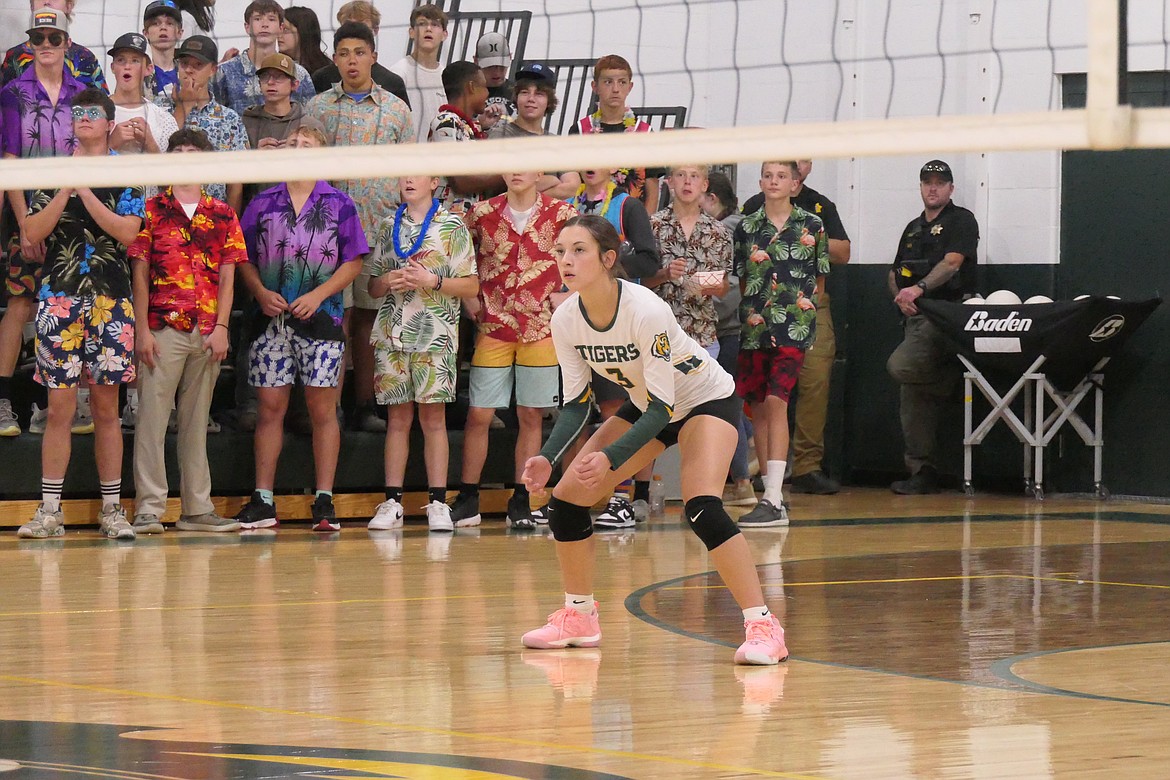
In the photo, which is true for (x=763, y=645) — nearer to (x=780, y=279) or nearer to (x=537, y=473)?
(x=537, y=473)

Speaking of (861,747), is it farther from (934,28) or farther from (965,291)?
(934,28)

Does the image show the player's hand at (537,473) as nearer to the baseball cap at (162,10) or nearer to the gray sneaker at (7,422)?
the gray sneaker at (7,422)

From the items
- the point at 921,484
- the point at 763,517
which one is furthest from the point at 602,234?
the point at 921,484

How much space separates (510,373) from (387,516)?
0.95 meters

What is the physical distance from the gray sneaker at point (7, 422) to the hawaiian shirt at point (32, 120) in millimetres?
1253

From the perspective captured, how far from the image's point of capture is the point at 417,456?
942cm

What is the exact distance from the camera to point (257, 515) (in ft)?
28.3

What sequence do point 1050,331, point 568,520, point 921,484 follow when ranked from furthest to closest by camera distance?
point 921,484
point 1050,331
point 568,520

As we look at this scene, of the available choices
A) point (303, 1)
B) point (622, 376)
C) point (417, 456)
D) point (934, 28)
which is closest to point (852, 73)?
point (934, 28)

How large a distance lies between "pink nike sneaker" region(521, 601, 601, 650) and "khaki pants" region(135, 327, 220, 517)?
3569mm

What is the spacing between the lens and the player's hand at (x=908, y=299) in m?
11.3

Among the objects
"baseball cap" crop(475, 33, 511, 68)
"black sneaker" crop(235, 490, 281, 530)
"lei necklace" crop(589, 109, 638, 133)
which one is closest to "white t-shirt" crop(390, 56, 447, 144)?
"baseball cap" crop(475, 33, 511, 68)

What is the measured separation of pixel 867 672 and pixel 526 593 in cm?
194

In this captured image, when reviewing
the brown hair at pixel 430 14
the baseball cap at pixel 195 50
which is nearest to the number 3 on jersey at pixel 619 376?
the baseball cap at pixel 195 50
